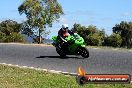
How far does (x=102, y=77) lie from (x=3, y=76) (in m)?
5.61

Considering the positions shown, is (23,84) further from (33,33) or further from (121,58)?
(33,33)

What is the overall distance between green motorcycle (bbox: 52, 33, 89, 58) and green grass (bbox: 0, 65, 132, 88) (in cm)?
554

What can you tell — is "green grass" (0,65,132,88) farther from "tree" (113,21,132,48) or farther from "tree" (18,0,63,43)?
"tree" (113,21,132,48)

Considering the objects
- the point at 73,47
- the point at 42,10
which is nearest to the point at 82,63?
the point at 73,47

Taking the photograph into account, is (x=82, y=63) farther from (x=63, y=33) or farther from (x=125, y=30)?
(x=125, y=30)

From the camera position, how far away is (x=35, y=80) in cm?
1230

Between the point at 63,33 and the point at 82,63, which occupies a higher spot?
the point at 63,33

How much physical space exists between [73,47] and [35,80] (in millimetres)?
7904

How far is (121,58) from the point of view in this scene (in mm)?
18766

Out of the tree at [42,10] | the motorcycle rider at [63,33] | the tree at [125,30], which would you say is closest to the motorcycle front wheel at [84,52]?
the motorcycle rider at [63,33]

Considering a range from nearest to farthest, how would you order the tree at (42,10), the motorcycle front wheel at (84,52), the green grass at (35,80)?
1. the green grass at (35,80)
2. the motorcycle front wheel at (84,52)
3. the tree at (42,10)

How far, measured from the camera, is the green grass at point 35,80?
1138cm

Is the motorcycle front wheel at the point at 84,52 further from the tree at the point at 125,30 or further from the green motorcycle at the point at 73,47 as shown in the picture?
the tree at the point at 125,30

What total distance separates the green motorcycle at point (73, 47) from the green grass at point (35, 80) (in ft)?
18.2
